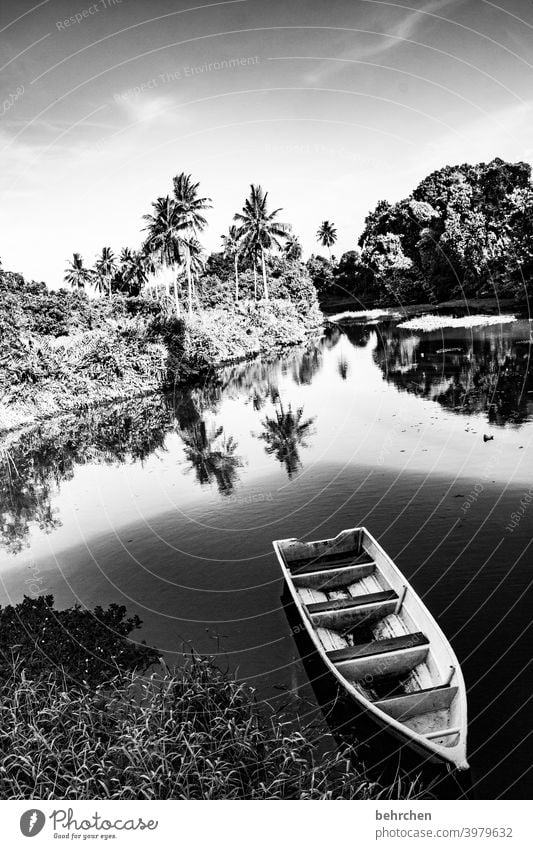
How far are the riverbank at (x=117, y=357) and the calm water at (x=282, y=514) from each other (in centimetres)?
330

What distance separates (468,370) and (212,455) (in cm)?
1663

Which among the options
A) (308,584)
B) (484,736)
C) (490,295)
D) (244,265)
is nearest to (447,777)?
(484,736)

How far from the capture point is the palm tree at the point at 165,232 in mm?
49219

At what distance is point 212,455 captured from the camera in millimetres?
20047

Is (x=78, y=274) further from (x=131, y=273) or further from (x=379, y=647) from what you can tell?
(x=379, y=647)

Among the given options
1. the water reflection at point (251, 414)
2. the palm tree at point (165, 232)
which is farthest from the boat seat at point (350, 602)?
the palm tree at point (165, 232)

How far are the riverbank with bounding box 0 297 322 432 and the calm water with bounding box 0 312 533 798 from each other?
3.30 metres

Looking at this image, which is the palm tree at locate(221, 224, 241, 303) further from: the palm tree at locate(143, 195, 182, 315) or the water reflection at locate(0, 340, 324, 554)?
the water reflection at locate(0, 340, 324, 554)

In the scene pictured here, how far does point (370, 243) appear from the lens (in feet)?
238

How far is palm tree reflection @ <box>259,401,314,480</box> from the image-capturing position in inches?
712

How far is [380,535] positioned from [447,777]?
20.6 ft

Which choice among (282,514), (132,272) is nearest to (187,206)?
(132,272)

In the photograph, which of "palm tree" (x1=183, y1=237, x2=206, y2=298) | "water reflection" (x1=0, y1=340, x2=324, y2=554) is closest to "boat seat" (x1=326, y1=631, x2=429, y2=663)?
"water reflection" (x1=0, y1=340, x2=324, y2=554)

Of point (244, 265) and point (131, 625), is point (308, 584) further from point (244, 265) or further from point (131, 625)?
point (244, 265)
